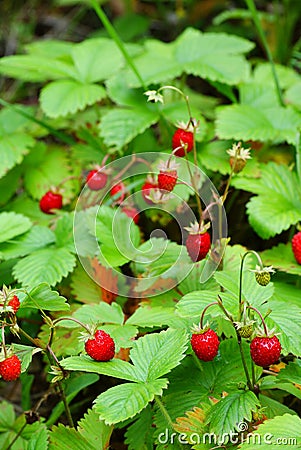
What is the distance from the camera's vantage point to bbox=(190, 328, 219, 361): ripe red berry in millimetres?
1252

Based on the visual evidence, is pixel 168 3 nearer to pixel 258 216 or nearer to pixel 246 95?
pixel 246 95

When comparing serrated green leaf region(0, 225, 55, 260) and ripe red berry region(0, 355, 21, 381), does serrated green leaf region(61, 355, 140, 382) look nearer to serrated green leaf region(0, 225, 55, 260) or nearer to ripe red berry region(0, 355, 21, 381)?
ripe red berry region(0, 355, 21, 381)

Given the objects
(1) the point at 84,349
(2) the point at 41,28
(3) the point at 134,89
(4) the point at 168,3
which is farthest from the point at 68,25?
(1) the point at 84,349

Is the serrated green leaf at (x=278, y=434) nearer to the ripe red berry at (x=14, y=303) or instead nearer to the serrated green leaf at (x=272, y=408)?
the serrated green leaf at (x=272, y=408)

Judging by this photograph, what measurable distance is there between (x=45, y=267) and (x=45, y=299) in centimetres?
32

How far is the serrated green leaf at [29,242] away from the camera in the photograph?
5.52 feet

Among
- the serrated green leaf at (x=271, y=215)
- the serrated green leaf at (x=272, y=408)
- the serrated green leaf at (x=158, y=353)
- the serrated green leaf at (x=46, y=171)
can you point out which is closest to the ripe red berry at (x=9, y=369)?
the serrated green leaf at (x=158, y=353)

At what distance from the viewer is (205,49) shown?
232 cm

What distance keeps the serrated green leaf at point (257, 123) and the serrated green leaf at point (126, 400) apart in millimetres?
996

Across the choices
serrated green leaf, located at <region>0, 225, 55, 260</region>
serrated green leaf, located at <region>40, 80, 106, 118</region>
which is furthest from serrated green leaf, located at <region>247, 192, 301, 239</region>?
serrated green leaf, located at <region>40, 80, 106, 118</region>

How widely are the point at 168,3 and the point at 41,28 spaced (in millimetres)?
895

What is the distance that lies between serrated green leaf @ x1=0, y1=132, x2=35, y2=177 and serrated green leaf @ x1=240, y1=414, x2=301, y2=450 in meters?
1.28

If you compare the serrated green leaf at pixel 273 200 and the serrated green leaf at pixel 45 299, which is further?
the serrated green leaf at pixel 273 200

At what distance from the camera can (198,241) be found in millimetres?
1397
